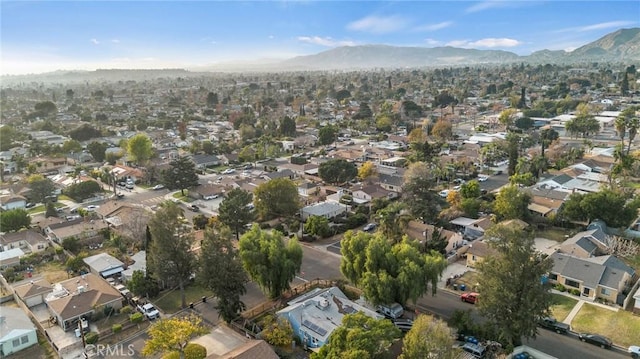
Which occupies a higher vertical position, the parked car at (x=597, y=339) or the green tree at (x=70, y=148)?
the green tree at (x=70, y=148)

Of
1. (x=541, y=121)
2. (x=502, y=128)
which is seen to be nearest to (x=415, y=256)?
(x=502, y=128)

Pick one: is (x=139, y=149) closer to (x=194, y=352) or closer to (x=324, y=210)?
(x=324, y=210)

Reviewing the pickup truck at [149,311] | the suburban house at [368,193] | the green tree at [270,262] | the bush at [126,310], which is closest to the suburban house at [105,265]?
the bush at [126,310]


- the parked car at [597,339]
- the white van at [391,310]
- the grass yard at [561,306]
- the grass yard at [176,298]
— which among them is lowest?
the grass yard at [176,298]

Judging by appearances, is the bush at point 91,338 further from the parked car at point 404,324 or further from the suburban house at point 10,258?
the parked car at point 404,324

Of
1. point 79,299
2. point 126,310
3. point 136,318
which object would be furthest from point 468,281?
point 79,299

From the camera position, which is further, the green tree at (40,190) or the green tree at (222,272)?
the green tree at (40,190)
